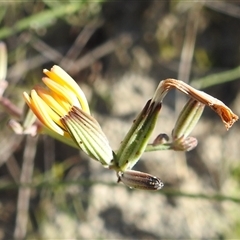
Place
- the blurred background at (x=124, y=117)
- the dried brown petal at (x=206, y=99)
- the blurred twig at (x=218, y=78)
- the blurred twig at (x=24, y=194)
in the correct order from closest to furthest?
the dried brown petal at (x=206, y=99), the blurred twig at (x=218, y=78), the blurred background at (x=124, y=117), the blurred twig at (x=24, y=194)

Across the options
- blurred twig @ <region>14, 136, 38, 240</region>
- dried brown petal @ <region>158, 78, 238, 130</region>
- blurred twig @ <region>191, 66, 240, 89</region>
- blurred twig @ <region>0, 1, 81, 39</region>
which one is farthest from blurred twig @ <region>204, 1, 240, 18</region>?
dried brown petal @ <region>158, 78, 238, 130</region>

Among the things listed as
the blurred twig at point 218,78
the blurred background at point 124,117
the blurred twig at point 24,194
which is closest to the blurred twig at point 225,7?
the blurred background at point 124,117

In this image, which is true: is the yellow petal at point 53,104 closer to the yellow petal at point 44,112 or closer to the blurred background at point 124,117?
the yellow petal at point 44,112

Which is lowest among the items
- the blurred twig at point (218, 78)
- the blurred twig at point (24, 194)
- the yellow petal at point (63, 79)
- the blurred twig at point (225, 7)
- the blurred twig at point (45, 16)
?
the blurred twig at point (24, 194)

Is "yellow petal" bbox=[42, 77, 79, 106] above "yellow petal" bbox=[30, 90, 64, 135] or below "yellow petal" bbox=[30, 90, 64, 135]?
above

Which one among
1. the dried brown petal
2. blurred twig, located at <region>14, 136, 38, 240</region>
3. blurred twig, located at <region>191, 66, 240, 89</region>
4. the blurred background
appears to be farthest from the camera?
blurred twig, located at <region>14, 136, 38, 240</region>

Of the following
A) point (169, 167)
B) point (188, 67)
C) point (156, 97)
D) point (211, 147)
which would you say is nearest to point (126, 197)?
point (169, 167)

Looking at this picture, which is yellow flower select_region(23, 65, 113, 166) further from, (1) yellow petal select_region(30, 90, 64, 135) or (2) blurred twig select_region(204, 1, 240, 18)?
(2) blurred twig select_region(204, 1, 240, 18)

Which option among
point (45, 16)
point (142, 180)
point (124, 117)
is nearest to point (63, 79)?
point (142, 180)
